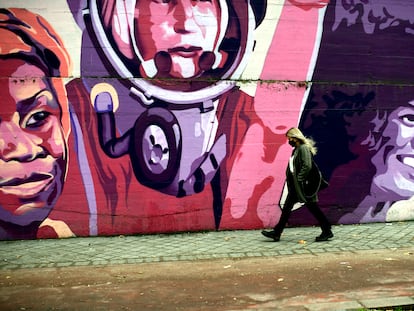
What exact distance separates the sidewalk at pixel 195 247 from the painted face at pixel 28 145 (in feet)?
2.09

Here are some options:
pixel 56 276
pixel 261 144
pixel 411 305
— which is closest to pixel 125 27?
pixel 261 144

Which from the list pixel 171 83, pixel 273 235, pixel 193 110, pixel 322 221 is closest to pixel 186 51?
pixel 171 83

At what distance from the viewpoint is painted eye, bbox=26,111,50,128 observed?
7324 millimetres

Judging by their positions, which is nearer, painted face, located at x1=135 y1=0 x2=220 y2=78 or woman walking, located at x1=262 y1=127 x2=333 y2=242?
woman walking, located at x1=262 y1=127 x2=333 y2=242

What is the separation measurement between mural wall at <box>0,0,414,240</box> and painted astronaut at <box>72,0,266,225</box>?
21mm

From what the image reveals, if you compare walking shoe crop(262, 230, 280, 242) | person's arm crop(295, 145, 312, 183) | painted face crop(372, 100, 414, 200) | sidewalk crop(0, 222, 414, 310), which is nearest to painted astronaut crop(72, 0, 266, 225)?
sidewalk crop(0, 222, 414, 310)

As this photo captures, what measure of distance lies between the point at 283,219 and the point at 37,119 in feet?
13.8

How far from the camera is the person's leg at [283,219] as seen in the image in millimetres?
6996

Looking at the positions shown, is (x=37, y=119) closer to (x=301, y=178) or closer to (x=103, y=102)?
(x=103, y=102)

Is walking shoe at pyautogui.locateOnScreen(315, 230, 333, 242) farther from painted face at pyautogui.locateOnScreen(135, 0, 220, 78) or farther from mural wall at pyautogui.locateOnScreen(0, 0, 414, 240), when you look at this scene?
painted face at pyautogui.locateOnScreen(135, 0, 220, 78)

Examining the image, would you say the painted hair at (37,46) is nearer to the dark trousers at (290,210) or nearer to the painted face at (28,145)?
the painted face at (28,145)

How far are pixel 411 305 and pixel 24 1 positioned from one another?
6.86 metres

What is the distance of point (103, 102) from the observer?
7.48 m

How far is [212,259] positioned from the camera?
20.9ft
